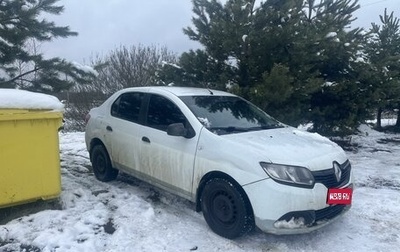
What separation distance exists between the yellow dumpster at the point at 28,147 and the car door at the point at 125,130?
1037 millimetres

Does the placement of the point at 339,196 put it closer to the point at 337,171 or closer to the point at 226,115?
the point at 337,171

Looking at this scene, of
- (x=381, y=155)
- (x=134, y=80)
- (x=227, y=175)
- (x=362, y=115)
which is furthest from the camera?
(x=134, y=80)

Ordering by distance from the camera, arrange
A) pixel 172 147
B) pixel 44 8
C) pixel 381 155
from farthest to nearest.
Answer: pixel 381 155 → pixel 44 8 → pixel 172 147

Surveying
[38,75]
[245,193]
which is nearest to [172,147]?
[245,193]

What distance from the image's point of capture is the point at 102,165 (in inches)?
236

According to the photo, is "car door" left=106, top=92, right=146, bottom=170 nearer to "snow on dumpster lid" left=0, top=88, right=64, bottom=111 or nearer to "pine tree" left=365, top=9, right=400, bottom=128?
"snow on dumpster lid" left=0, top=88, right=64, bottom=111

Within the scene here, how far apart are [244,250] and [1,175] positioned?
2902 mm

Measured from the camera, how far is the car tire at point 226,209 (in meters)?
3.77

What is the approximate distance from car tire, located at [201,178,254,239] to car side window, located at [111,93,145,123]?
5.93 feet

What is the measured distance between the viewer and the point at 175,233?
4109 mm

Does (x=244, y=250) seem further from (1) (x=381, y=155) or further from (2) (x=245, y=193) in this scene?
(1) (x=381, y=155)

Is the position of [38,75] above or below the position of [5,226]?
above

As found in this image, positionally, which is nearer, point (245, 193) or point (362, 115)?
point (245, 193)

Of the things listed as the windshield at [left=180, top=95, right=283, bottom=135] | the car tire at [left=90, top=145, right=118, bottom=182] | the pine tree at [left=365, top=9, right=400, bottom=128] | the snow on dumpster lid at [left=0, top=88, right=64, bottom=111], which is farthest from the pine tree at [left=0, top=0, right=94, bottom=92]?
the pine tree at [left=365, top=9, right=400, bottom=128]
